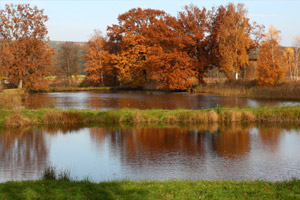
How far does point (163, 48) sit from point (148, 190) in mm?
46704

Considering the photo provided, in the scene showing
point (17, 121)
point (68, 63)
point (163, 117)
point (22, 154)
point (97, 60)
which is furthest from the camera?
point (68, 63)

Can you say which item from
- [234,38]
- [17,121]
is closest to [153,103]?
[17,121]

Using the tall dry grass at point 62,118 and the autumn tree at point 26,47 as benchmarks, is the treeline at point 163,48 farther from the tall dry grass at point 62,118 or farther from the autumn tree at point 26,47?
the tall dry grass at point 62,118

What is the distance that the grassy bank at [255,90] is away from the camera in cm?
3525

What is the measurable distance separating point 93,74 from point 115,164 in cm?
5257

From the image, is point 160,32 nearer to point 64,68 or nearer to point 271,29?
point 271,29

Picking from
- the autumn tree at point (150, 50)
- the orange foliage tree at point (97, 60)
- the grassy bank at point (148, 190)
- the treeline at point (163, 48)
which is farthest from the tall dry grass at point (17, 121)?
the orange foliage tree at point (97, 60)

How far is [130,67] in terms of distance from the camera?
59812 millimetres

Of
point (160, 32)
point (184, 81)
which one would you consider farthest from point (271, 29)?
point (160, 32)

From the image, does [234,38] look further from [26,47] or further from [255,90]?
[26,47]

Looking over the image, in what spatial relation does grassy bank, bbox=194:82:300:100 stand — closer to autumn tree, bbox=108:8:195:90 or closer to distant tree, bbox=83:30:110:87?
autumn tree, bbox=108:8:195:90

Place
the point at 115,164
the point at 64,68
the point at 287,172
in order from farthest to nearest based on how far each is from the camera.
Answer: the point at 64,68 → the point at 115,164 → the point at 287,172

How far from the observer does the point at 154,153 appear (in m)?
14.7

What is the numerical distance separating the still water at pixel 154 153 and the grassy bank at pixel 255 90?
16454 mm
